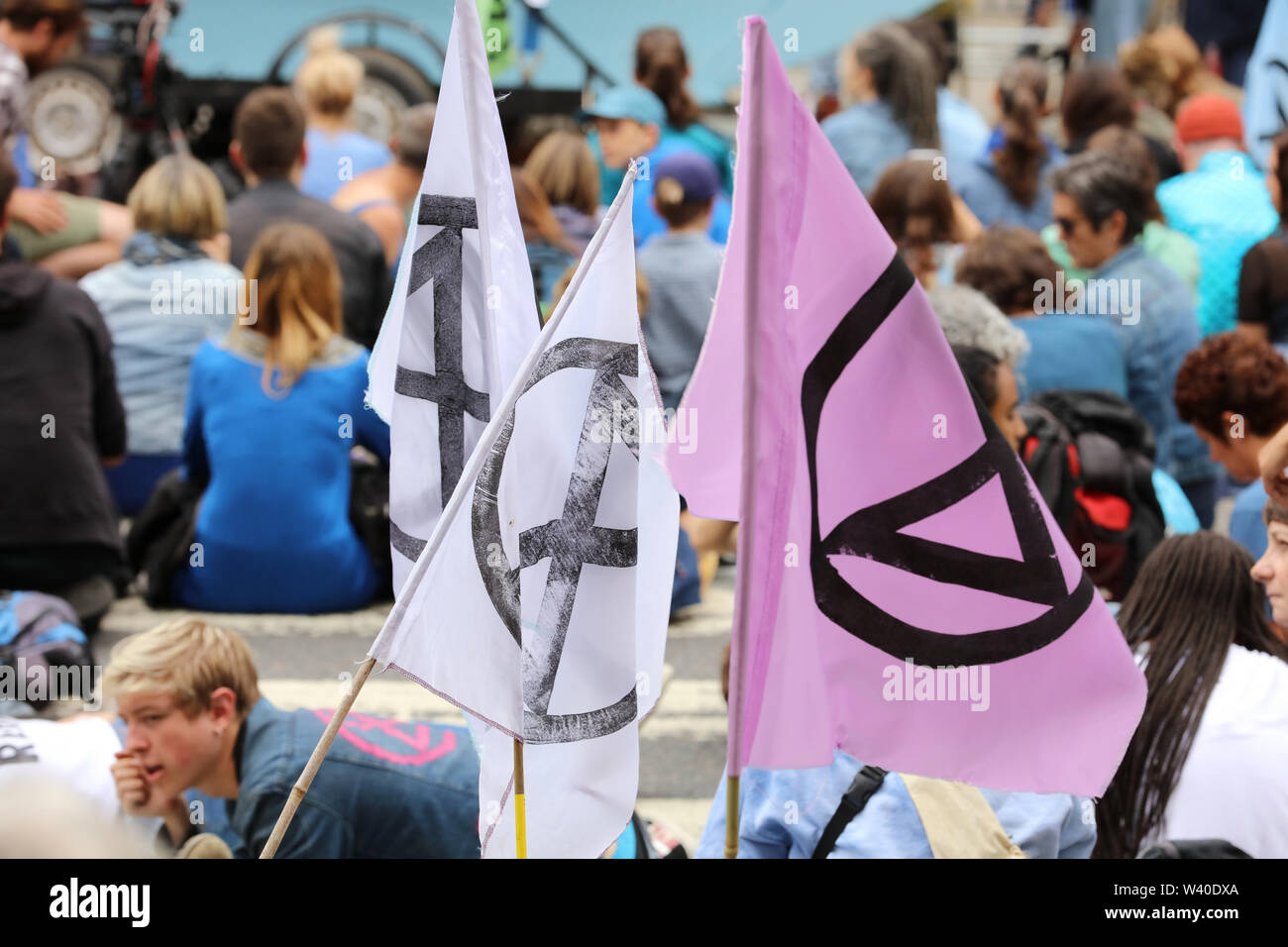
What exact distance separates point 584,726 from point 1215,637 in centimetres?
153

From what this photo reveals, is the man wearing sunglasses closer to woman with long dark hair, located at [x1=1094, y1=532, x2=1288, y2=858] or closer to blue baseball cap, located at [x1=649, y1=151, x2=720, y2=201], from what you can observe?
blue baseball cap, located at [x1=649, y1=151, x2=720, y2=201]

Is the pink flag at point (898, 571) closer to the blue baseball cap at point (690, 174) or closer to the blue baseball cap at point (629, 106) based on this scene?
the blue baseball cap at point (690, 174)

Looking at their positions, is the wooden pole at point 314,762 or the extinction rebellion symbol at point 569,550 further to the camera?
the extinction rebellion symbol at point 569,550

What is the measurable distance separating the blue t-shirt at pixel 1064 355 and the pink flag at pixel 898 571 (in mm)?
2507

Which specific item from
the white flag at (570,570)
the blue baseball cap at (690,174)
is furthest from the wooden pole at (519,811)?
the blue baseball cap at (690,174)

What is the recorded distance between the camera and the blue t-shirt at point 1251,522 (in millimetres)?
4160

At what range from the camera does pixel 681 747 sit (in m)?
4.79

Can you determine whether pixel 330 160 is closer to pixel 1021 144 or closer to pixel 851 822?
pixel 1021 144

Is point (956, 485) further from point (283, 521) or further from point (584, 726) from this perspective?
point (283, 521)

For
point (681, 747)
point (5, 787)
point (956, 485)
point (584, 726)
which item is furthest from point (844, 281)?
point (681, 747)

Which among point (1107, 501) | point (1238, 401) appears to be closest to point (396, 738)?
point (1107, 501)

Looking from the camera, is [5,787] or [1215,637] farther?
[1215,637]

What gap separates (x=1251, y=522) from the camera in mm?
4246
